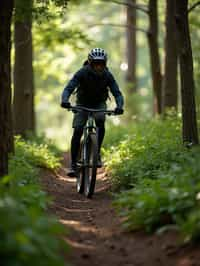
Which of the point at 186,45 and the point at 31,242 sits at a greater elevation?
the point at 186,45

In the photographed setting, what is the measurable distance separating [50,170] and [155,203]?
703 cm

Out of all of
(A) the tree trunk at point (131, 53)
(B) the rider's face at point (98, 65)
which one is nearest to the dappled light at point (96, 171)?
(B) the rider's face at point (98, 65)

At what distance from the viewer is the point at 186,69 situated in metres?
10.3

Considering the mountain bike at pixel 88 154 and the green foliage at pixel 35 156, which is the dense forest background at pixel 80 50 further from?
the mountain bike at pixel 88 154

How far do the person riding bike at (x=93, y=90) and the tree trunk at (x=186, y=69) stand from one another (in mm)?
1097

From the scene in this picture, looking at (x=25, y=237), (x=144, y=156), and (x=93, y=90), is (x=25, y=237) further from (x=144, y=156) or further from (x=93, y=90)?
(x=144, y=156)

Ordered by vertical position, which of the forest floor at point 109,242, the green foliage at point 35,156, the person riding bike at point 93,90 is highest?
the person riding bike at point 93,90

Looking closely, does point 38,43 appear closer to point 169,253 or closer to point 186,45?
point 186,45

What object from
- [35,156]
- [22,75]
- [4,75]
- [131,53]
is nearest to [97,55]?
[4,75]

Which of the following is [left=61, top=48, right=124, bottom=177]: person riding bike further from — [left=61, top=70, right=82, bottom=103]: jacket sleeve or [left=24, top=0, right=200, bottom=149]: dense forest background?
[left=24, top=0, right=200, bottom=149]: dense forest background

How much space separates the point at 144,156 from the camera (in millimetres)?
10883

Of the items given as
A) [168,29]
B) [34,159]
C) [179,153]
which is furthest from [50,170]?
[168,29]

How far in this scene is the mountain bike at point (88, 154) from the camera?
404 inches

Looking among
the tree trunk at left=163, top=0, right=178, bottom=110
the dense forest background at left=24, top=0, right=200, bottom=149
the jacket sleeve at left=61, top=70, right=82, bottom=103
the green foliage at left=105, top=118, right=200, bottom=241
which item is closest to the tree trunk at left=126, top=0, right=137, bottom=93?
the dense forest background at left=24, top=0, right=200, bottom=149
